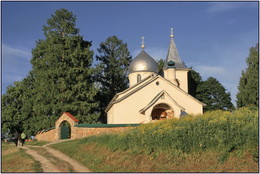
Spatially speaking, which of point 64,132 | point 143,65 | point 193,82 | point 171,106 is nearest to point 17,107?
point 143,65

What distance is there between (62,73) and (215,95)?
78.1ft

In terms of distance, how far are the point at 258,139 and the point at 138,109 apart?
61.8 feet

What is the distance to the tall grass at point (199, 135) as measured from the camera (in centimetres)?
1107

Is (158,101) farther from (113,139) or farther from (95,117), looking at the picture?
(113,139)

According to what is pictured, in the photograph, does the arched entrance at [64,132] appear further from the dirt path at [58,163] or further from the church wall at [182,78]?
the church wall at [182,78]

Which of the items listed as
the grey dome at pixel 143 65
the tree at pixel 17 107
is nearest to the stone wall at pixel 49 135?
the tree at pixel 17 107

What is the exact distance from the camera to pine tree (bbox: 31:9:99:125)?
102 feet

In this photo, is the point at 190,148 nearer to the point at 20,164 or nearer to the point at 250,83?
the point at 20,164

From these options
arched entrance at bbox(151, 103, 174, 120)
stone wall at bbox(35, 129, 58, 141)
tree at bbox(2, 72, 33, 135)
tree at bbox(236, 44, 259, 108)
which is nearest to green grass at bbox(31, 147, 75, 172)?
stone wall at bbox(35, 129, 58, 141)

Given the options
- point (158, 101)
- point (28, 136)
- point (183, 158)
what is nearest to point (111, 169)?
point (183, 158)

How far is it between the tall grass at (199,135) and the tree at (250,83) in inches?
902

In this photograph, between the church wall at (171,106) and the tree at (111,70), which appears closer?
the church wall at (171,106)

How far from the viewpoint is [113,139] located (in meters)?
14.8

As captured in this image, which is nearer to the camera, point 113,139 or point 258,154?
point 258,154
